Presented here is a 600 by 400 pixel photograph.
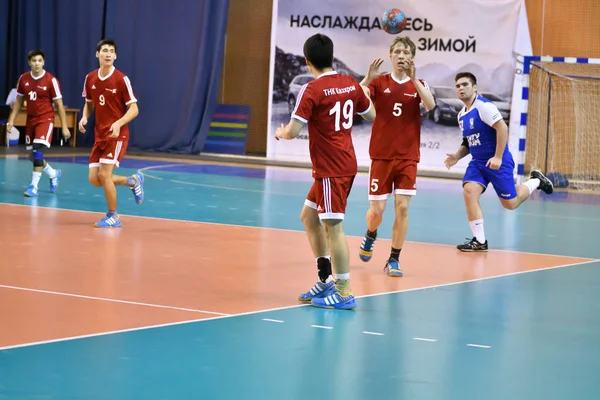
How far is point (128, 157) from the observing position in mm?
21766

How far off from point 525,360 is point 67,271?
3774 millimetres

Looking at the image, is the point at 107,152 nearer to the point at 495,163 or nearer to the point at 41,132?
the point at 41,132

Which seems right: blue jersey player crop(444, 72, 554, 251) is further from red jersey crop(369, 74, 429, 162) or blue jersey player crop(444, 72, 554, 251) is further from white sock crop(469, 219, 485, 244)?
red jersey crop(369, 74, 429, 162)

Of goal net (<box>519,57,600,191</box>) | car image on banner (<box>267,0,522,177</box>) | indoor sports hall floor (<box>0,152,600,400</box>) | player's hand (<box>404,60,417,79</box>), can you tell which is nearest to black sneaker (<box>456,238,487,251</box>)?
indoor sports hall floor (<box>0,152,600,400</box>)

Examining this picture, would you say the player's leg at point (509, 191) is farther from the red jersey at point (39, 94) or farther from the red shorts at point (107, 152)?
the red jersey at point (39, 94)

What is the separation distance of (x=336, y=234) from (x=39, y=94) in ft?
25.6

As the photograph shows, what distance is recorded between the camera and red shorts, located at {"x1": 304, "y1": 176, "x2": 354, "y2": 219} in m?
6.86

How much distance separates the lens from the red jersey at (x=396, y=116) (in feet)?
28.6

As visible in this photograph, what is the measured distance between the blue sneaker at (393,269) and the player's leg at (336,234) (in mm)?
1448

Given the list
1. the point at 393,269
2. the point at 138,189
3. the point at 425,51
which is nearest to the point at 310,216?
the point at 393,269

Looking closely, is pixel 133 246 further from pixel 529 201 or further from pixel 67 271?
pixel 529 201

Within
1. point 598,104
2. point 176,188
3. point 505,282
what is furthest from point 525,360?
point 598,104

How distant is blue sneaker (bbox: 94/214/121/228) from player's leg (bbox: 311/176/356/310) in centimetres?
427

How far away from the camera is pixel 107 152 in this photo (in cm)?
1098
